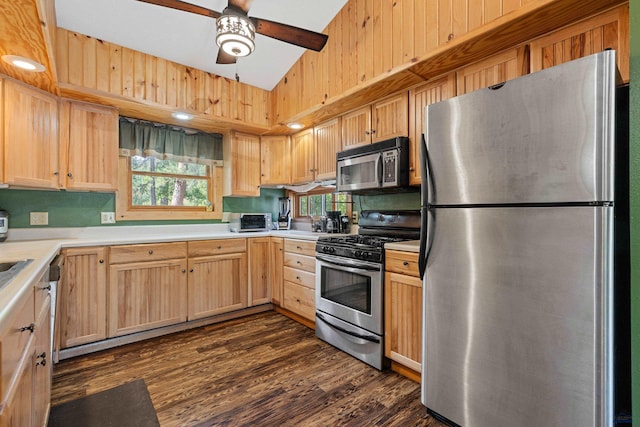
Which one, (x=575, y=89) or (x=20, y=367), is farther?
(x=575, y=89)

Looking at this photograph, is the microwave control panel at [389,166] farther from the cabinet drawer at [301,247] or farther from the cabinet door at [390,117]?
the cabinet drawer at [301,247]

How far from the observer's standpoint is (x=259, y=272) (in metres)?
3.39

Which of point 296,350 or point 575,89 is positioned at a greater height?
point 575,89

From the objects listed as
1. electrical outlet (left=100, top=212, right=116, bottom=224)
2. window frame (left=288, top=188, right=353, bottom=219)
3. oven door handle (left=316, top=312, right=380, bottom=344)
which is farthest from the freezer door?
electrical outlet (left=100, top=212, right=116, bottom=224)

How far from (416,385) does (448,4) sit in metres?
2.53

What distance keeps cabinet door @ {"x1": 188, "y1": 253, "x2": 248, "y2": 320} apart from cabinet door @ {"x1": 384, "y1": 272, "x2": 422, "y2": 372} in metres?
1.73

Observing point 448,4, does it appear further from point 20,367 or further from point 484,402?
point 20,367

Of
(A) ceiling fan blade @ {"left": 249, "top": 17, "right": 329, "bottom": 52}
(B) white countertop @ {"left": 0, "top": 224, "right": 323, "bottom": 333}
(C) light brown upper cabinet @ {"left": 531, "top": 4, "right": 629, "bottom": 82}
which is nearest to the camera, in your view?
(B) white countertop @ {"left": 0, "top": 224, "right": 323, "bottom": 333}

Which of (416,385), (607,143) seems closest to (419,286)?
(416,385)

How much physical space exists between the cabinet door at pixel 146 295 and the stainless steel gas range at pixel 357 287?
1.33m

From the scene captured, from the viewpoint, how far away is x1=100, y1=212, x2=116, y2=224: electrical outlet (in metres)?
2.97

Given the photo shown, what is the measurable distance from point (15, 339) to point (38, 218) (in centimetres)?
240

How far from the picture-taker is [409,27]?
2.21 meters

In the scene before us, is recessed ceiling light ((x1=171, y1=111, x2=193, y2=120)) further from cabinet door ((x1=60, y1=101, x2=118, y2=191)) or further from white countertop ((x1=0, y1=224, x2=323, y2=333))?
white countertop ((x1=0, y1=224, x2=323, y2=333))
